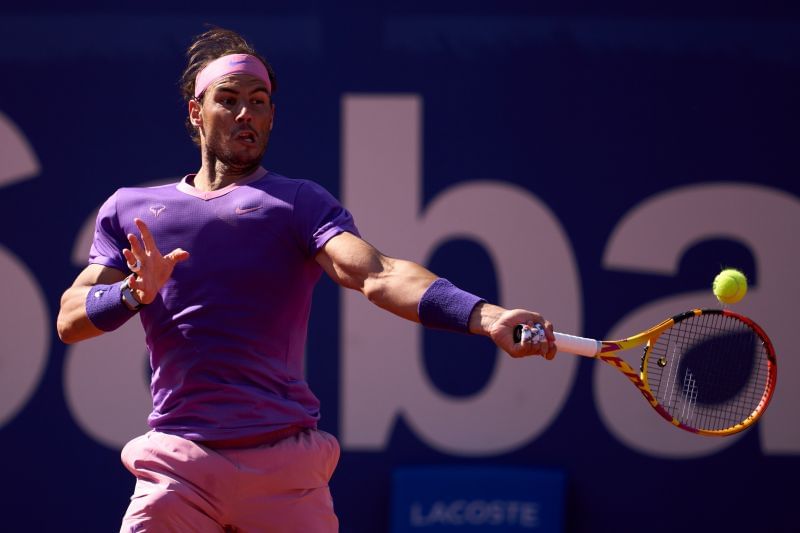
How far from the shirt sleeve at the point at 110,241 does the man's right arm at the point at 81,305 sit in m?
0.02

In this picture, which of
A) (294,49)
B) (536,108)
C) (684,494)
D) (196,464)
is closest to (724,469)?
(684,494)

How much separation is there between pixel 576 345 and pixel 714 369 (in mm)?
2244

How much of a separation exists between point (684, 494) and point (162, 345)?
3.17 meters

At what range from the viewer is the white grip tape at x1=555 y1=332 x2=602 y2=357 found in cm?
292

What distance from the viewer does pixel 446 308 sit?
9.25 ft

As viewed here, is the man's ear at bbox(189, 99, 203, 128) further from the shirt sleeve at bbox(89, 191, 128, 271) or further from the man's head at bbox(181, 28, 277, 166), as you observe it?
the shirt sleeve at bbox(89, 191, 128, 271)

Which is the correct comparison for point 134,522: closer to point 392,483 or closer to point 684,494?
point 392,483

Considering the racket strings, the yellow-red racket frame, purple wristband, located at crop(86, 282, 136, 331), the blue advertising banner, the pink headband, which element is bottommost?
the blue advertising banner

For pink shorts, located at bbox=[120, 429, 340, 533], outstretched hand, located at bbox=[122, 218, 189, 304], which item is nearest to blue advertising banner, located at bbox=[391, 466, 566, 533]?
pink shorts, located at bbox=[120, 429, 340, 533]

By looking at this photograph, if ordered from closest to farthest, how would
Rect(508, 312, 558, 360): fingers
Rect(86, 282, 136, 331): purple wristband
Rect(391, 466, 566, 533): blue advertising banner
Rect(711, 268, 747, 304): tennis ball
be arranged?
Rect(508, 312, 558, 360): fingers
Rect(86, 282, 136, 331): purple wristband
Rect(711, 268, 747, 304): tennis ball
Rect(391, 466, 566, 533): blue advertising banner

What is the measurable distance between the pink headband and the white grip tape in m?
1.14

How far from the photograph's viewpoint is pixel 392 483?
5363mm

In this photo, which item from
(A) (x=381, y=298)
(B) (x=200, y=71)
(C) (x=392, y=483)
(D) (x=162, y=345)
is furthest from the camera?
(C) (x=392, y=483)

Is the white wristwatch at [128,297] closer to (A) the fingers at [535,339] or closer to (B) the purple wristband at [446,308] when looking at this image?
(B) the purple wristband at [446,308]
